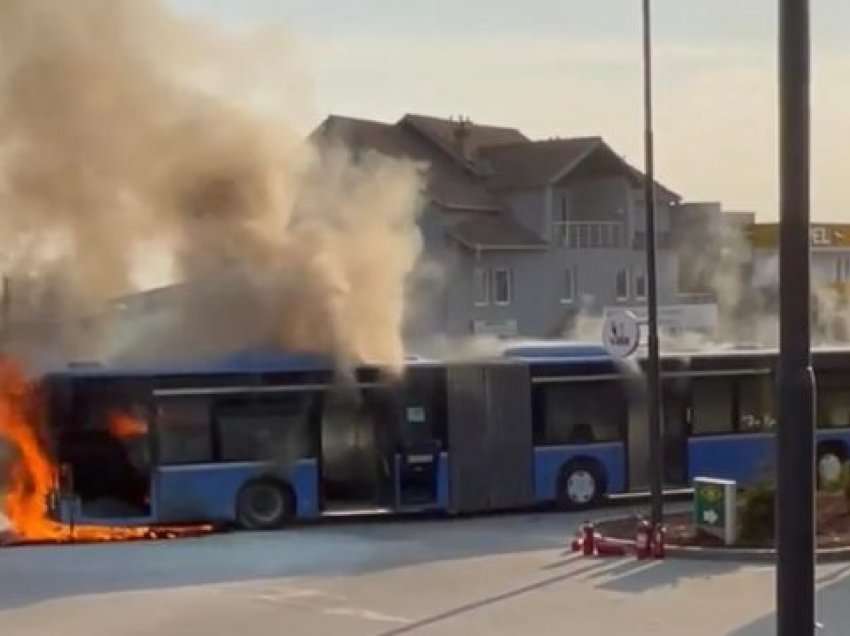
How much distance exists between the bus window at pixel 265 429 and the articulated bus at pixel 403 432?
0.02 meters

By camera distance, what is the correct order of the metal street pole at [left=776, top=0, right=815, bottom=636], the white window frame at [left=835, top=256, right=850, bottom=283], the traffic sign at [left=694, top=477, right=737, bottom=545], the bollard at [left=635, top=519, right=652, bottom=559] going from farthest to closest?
the white window frame at [left=835, top=256, right=850, bottom=283] < the traffic sign at [left=694, top=477, right=737, bottom=545] < the bollard at [left=635, top=519, right=652, bottom=559] < the metal street pole at [left=776, top=0, right=815, bottom=636]

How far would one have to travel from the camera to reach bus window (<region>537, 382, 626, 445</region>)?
79.5 ft

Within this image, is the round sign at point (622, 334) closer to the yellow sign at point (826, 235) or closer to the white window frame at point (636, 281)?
the yellow sign at point (826, 235)

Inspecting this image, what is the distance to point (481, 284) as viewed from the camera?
56031 mm

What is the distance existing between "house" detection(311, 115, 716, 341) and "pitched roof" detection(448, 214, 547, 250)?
1.9 inches

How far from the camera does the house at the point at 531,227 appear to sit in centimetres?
5559

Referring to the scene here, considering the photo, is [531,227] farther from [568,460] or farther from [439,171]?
[568,460]

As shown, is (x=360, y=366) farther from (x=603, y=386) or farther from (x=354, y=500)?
(x=603, y=386)

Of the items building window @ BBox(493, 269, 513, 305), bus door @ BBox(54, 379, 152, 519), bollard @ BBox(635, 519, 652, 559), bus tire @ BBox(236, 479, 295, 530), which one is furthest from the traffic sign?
building window @ BBox(493, 269, 513, 305)

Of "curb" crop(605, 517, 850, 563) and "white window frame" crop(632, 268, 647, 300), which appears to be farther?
"white window frame" crop(632, 268, 647, 300)

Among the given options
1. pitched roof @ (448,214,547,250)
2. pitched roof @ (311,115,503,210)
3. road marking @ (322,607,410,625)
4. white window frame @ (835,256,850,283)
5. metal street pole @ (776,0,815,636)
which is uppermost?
pitched roof @ (311,115,503,210)

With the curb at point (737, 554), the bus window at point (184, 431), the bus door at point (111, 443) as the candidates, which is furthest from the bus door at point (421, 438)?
the curb at point (737, 554)

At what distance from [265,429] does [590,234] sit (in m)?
38.4

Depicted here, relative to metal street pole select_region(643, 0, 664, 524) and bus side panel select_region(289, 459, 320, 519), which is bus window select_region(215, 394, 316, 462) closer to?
bus side panel select_region(289, 459, 320, 519)
